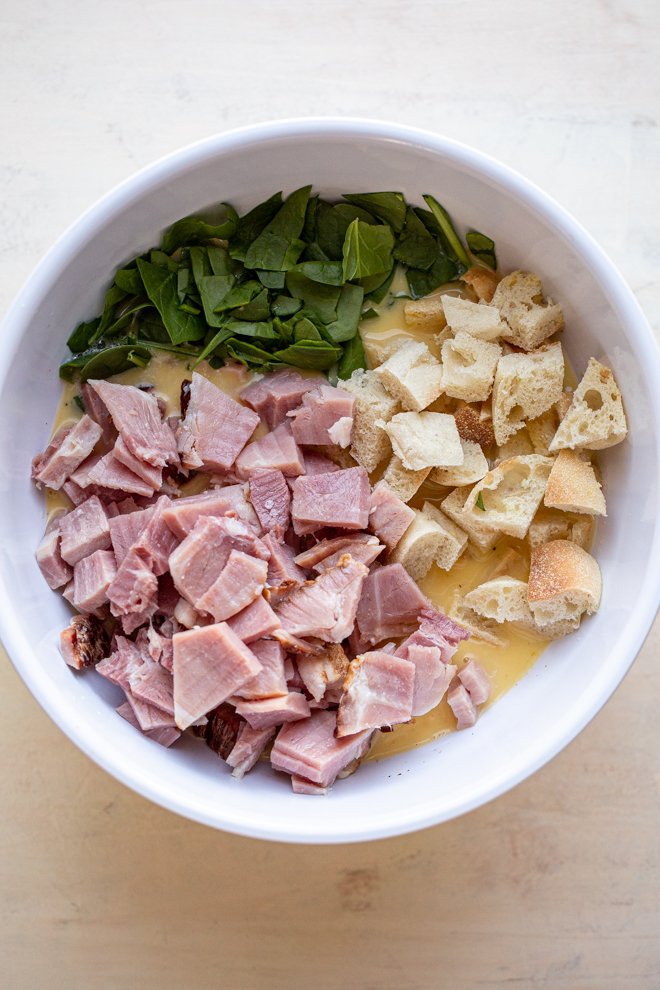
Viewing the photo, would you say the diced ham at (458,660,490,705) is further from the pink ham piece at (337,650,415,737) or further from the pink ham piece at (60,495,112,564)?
the pink ham piece at (60,495,112,564)

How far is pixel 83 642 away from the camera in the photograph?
4.82 ft

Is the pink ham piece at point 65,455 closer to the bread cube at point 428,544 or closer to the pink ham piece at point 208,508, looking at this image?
the pink ham piece at point 208,508

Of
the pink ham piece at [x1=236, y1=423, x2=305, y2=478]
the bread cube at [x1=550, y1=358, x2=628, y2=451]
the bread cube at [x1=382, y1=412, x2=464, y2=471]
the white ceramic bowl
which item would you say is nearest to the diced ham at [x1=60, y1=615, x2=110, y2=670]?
the white ceramic bowl

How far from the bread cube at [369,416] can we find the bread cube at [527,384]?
0.20 metres

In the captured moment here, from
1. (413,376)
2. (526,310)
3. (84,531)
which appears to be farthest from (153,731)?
(526,310)

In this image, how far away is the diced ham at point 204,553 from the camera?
1.44 metres

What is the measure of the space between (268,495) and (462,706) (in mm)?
533

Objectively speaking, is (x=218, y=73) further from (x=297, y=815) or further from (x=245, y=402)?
(x=297, y=815)

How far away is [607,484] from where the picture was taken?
1535 millimetres

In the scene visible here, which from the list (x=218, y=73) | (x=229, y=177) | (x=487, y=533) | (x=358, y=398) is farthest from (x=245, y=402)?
Answer: (x=218, y=73)

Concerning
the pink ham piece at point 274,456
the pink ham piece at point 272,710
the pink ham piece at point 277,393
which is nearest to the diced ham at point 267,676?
the pink ham piece at point 272,710

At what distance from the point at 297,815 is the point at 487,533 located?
24.0 inches

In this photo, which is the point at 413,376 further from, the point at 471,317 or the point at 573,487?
the point at 573,487

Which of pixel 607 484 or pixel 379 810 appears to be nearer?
pixel 379 810
